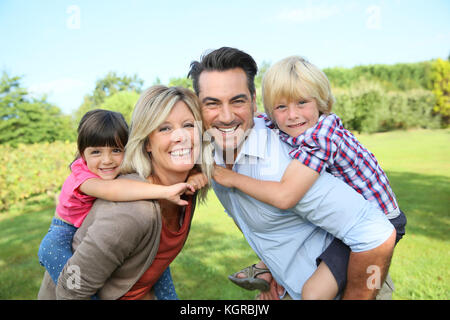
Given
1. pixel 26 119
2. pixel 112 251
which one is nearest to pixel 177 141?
pixel 112 251

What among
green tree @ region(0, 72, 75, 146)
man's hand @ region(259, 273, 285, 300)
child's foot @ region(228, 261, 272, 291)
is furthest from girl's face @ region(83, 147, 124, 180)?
green tree @ region(0, 72, 75, 146)

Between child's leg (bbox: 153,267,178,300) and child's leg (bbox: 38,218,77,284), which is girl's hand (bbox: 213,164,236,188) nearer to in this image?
child's leg (bbox: 153,267,178,300)

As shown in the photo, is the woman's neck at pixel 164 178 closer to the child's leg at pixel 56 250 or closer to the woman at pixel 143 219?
the woman at pixel 143 219

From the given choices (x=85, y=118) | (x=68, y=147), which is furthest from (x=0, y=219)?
(x=85, y=118)

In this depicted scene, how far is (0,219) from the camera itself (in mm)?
8875

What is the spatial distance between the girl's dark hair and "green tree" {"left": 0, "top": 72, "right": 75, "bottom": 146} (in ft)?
71.7

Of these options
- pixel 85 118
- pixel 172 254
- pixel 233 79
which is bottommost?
pixel 172 254

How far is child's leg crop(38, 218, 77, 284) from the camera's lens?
8.05 feet

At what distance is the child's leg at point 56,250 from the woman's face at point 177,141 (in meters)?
0.97

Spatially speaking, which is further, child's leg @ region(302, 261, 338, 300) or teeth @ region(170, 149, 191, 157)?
teeth @ region(170, 149, 191, 157)

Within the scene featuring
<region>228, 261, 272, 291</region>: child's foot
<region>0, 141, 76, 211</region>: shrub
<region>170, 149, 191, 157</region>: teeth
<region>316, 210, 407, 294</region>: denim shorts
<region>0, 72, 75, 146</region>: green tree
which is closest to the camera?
<region>316, 210, 407, 294</region>: denim shorts

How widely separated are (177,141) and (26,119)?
24415 millimetres
